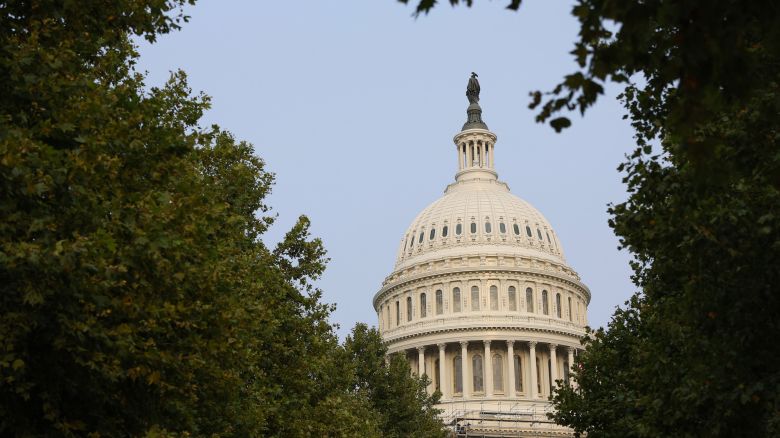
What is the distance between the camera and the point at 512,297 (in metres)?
133

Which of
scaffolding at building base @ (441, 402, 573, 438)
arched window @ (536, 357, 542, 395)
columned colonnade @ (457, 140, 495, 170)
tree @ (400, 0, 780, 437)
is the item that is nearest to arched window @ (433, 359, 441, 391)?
scaffolding at building base @ (441, 402, 573, 438)

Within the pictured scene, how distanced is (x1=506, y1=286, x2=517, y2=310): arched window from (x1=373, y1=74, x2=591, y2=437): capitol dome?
0.11 meters

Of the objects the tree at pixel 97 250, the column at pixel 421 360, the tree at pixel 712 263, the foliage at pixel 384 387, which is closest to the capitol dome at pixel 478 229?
the column at pixel 421 360

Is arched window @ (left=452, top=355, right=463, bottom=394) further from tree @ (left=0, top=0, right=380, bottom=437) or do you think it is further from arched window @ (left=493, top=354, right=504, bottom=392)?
tree @ (left=0, top=0, right=380, bottom=437)

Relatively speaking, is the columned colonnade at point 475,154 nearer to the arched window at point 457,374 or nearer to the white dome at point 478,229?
the white dome at point 478,229

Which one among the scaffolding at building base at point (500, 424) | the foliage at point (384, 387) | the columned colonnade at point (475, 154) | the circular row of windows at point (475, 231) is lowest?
the foliage at point (384, 387)

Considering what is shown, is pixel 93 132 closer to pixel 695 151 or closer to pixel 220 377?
pixel 220 377

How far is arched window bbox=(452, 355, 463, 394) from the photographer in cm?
12778

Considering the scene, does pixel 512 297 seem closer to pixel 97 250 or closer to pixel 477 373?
pixel 477 373

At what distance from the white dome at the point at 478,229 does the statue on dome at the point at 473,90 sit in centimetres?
1323

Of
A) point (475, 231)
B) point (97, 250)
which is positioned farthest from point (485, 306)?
point (97, 250)

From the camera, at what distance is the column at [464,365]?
126 m

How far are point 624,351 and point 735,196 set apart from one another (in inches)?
589

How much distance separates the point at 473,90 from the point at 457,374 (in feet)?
137
